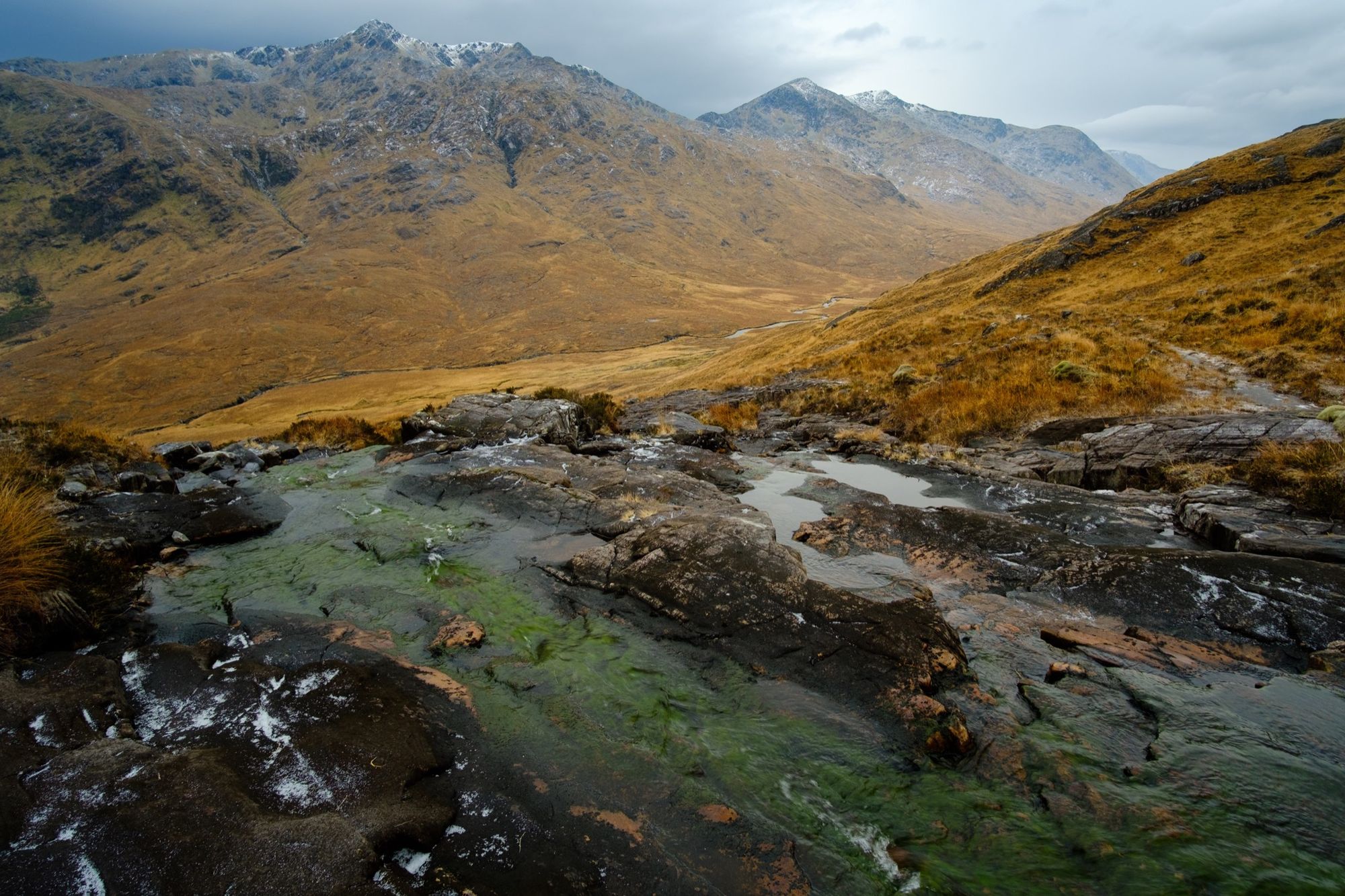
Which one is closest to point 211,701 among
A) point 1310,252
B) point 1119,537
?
point 1119,537

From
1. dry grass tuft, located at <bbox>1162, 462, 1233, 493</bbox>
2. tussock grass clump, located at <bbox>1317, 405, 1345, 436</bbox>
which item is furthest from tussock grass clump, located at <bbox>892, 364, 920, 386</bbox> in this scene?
tussock grass clump, located at <bbox>1317, 405, 1345, 436</bbox>

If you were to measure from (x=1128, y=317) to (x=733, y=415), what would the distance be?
20.2 meters

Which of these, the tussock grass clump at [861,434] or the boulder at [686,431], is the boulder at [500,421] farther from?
the tussock grass clump at [861,434]

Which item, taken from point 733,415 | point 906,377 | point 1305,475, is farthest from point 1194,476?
point 733,415

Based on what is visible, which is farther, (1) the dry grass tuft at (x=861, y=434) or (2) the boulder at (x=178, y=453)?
(2) the boulder at (x=178, y=453)

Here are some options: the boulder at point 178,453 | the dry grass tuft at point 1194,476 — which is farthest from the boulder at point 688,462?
the boulder at point 178,453

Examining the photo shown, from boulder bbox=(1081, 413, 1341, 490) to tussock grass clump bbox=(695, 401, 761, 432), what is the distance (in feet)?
43.8

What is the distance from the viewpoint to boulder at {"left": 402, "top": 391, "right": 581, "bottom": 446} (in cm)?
2123

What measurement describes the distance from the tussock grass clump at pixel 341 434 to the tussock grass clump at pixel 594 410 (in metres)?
7.25

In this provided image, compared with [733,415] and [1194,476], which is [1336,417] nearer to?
[1194,476]

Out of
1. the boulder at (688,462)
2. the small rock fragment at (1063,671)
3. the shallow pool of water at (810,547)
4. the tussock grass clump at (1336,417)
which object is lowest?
the boulder at (688,462)

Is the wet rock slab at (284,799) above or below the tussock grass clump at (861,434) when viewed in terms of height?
below

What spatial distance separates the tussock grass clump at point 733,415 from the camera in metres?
26.3

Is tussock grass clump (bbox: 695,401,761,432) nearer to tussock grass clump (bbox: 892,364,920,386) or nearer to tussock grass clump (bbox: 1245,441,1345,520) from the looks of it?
tussock grass clump (bbox: 892,364,920,386)
